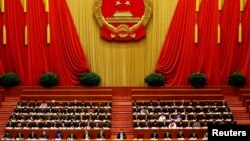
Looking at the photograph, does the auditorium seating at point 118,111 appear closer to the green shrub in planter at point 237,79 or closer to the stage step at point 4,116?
the stage step at point 4,116

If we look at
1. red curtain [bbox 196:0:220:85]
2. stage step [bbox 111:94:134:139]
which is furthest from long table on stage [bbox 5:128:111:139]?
red curtain [bbox 196:0:220:85]

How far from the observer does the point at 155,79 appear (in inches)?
506

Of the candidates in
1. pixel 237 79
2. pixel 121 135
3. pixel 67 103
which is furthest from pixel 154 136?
pixel 237 79

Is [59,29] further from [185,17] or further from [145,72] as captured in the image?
[185,17]

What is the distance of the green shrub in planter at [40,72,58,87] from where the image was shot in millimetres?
12781

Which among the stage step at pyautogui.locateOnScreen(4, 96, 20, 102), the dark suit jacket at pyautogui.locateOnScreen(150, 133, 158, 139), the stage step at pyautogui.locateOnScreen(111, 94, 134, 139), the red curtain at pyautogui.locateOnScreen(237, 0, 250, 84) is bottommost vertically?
the dark suit jacket at pyautogui.locateOnScreen(150, 133, 158, 139)

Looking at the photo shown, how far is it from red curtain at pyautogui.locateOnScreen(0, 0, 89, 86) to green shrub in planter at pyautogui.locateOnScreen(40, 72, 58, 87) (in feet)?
1.18

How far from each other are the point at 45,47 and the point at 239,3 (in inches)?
236

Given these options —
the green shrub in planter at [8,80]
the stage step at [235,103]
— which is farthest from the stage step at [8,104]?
the stage step at [235,103]

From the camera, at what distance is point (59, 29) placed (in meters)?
13.3

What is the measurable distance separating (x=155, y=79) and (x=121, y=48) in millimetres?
1518

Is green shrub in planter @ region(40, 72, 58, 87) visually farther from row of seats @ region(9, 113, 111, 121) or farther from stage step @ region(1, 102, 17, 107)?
row of seats @ region(9, 113, 111, 121)

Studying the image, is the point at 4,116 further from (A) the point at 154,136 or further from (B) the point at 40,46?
(A) the point at 154,136

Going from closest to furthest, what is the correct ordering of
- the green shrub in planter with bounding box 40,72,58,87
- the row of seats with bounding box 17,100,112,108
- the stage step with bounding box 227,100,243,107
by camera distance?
the row of seats with bounding box 17,100,112,108, the stage step with bounding box 227,100,243,107, the green shrub in planter with bounding box 40,72,58,87
